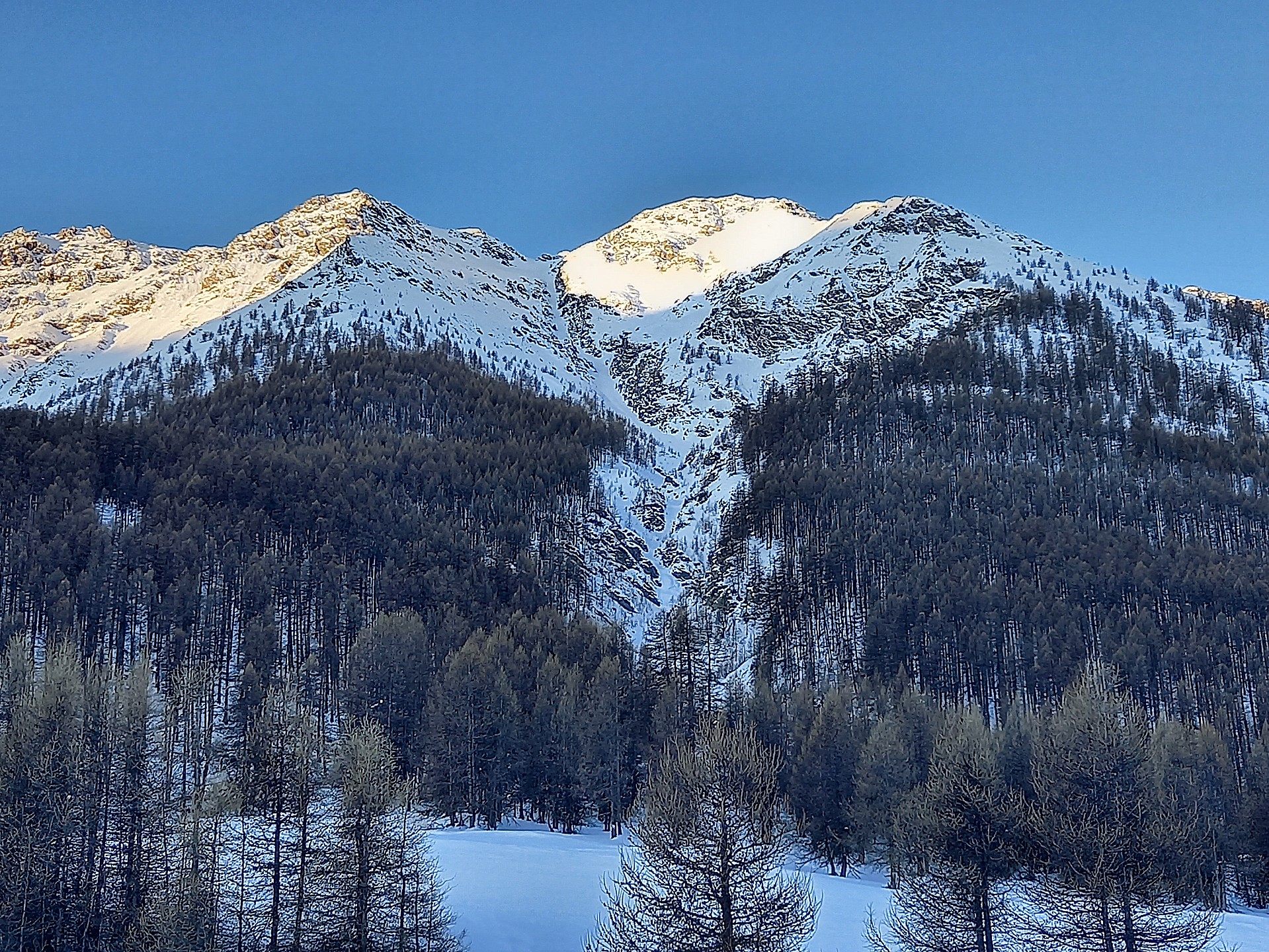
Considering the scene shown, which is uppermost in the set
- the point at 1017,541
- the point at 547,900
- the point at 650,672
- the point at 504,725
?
the point at 1017,541

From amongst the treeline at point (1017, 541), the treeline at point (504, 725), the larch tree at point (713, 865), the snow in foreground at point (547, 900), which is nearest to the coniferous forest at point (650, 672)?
the larch tree at point (713, 865)

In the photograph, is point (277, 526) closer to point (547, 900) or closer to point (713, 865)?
point (547, 900)

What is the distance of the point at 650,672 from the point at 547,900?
59.4m

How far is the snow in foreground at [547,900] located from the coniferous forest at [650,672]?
237 cm

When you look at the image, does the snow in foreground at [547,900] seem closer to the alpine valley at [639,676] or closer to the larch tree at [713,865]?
the alpine valley at [639,676]

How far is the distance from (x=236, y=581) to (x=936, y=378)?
143m

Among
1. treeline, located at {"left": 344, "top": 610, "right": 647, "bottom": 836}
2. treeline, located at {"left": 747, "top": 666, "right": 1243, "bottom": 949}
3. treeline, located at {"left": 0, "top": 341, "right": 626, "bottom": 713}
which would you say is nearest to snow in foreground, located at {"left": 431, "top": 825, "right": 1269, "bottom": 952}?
A: treeline, located at {"left": 747, "top": 666, "right": 1243, "bottom": 949}

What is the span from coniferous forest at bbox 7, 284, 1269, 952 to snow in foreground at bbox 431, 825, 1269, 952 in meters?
2.37

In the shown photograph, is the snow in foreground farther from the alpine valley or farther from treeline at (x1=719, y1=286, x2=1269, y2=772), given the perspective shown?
treeline at (x1=719, y1=286, x2=1269, y2=772)

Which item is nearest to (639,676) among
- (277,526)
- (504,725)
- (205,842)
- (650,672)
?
(650,672)

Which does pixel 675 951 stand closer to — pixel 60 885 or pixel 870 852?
pixel 60 885

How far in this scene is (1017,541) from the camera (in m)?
138

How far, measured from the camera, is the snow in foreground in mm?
39625

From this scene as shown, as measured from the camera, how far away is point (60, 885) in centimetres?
4069
